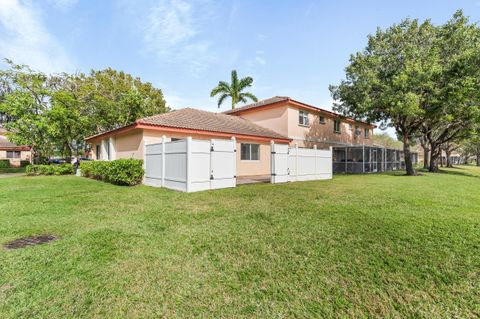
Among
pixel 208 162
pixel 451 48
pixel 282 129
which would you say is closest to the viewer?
pixel 208 162

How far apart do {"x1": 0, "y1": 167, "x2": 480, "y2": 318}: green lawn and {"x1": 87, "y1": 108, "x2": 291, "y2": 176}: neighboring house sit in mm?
6939

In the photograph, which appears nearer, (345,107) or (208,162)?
(208,162)

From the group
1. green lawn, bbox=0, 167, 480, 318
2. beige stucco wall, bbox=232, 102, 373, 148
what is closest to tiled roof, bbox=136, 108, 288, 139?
beige stucco wall, bbox=232, 102, 373, 148

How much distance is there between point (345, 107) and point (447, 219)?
53.4 ft

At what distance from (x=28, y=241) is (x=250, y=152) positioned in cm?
1380

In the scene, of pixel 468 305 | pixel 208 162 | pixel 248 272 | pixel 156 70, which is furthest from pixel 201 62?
pixel 468 305

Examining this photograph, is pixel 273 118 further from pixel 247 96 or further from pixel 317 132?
pixel 247 96

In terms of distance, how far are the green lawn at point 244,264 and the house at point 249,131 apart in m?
7.46

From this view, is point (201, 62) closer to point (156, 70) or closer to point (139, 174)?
point (156, 70)

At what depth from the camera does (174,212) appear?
6.11 m

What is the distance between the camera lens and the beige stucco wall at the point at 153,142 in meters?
12.5

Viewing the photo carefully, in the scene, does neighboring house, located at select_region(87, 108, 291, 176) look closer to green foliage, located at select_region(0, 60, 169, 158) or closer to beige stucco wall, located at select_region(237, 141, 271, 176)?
beige stucco wall, located at select_region(237, 141, 271, 176)

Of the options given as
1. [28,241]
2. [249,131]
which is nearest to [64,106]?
[249,131]

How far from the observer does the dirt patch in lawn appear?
3.91 meters
